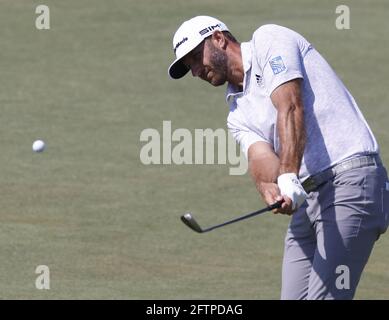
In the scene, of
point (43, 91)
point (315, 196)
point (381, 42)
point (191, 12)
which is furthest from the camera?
point (191, 12)

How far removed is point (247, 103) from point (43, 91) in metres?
11.1

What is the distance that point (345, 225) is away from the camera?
6.66m

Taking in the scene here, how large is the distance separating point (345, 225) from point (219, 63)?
3.67 feet

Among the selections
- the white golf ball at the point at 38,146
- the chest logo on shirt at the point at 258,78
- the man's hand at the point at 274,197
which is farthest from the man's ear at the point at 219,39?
the white golf ball at the point at 38,146

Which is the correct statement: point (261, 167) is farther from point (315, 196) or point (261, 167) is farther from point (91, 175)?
point (91, 175)

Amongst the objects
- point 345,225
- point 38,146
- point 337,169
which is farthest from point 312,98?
point 38,146

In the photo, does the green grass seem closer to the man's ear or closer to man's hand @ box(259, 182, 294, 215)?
man's hand @ box(259, 182, 294, 215)

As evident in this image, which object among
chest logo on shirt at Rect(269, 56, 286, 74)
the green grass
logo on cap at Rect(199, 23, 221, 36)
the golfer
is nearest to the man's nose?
the golfer

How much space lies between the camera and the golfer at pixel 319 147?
21.4 feet

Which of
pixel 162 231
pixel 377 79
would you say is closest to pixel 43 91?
pixel 377 79

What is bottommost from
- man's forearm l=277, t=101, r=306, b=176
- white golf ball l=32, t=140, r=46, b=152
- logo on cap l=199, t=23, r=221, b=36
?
man's forearm l=277, t=101, r=306, b=176

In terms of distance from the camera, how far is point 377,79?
18625 millimetres

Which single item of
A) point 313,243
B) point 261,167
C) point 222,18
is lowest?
point 313,243

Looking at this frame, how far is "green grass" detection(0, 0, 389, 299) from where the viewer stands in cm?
1055
